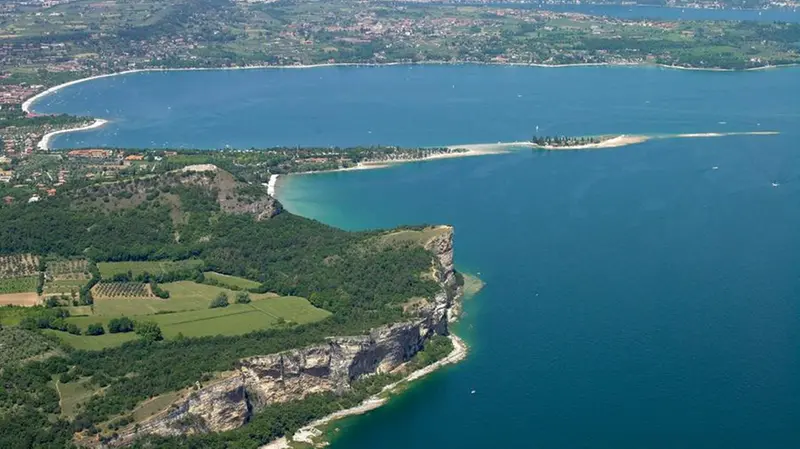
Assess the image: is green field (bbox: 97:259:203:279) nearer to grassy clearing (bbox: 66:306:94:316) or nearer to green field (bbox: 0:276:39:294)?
green field (bbox: 0:276:39:294)

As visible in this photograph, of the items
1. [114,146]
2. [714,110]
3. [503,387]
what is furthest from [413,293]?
[714,110]

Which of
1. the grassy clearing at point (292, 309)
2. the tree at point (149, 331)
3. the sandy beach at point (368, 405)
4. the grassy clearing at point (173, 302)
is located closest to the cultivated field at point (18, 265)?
the grassy clearing at point (173, 302)

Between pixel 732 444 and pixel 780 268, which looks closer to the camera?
pixel 732 444

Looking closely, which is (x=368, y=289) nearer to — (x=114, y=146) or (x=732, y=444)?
(x=732, y=444)

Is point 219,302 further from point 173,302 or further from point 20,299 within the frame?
point 20,299

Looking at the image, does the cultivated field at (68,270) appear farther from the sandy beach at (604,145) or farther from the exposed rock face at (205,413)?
the sandy beach at (604,145)

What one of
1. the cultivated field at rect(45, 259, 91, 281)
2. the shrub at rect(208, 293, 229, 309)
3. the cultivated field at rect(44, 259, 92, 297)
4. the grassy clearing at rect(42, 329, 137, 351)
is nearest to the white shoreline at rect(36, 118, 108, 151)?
the cultivated field at rect(45, 259, 91, 281)
